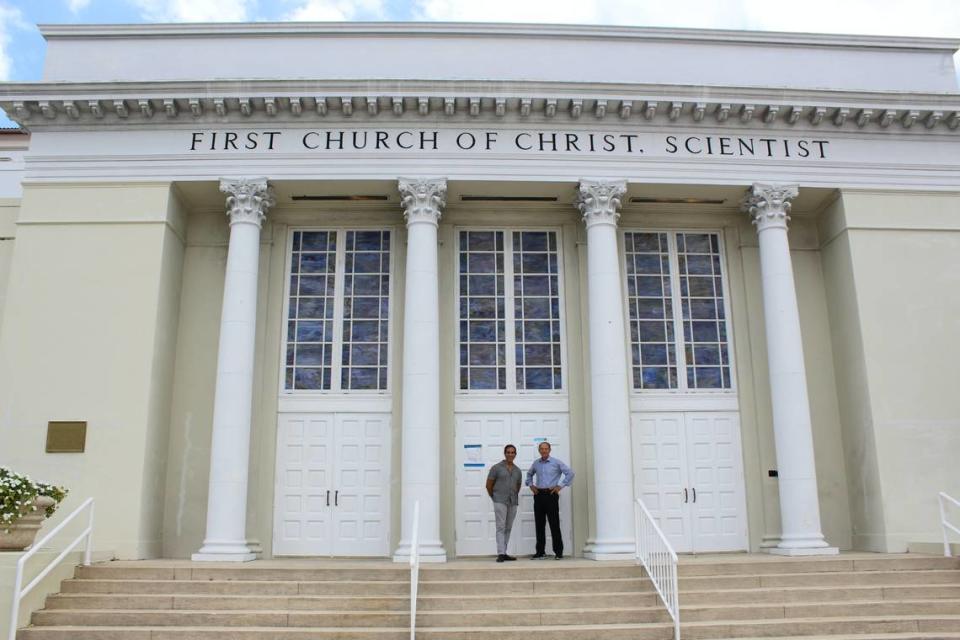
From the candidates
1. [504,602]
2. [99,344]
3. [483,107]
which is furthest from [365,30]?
[504,602]

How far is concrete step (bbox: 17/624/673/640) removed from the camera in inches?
373

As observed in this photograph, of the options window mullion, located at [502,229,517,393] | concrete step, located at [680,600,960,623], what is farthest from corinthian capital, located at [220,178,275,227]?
concrete step, located at [680,600,960,623]

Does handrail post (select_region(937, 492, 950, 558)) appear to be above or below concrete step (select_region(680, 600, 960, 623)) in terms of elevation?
above

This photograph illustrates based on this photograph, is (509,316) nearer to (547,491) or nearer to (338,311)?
(338,311)

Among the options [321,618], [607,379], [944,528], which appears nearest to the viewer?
[321,618]

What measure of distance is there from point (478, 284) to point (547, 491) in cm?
414

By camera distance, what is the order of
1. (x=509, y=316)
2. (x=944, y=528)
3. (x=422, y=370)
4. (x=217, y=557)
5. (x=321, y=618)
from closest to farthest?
1. (x=321, y=618)
2. (x=944, y=528)
3. (x=217, y=557)
4. (x=422, y=370)
5. (x=509, y=316)

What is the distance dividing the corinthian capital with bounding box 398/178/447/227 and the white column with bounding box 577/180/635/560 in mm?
2512

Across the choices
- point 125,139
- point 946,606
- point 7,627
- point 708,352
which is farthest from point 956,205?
point 7,627

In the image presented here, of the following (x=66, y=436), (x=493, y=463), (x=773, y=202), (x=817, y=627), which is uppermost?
(x=773, y=202)

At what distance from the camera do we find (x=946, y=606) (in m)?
10.4

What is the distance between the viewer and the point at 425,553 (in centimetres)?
1277

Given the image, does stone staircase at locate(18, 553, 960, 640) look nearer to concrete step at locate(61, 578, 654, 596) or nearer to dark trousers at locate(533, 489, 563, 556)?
concrete step at locate(61, 578, 654, 596)

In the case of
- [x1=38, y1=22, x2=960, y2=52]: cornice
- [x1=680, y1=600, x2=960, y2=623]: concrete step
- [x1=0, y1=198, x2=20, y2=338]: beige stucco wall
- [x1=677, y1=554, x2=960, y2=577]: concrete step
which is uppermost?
[x1=38, y1=22, x2=960, y2=52]: cornice
